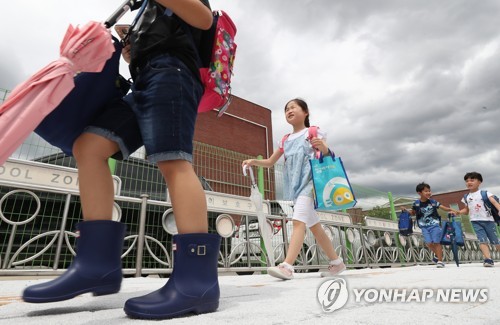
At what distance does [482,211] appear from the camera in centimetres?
539

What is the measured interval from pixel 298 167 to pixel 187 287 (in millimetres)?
2115

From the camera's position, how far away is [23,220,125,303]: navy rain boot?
1080 mm

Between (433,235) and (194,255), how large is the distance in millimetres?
5874

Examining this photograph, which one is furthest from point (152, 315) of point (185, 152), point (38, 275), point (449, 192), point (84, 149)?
point (449, 192)

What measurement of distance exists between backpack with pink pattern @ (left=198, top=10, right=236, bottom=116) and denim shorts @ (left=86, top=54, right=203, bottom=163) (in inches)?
4.6

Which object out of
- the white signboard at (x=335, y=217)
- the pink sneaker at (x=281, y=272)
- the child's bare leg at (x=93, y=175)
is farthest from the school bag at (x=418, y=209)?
the child's bare leg at (x=93, y=175)

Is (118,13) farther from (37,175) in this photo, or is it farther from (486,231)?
(486,231)

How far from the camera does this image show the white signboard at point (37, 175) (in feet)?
10.4

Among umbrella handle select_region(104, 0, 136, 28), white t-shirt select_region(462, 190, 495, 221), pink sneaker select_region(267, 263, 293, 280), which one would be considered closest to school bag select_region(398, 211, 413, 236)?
white t-shirt select_region(462, 190, 495, 221)

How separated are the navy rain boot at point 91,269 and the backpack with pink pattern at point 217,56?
29.4 inches

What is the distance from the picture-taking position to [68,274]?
1.14 m

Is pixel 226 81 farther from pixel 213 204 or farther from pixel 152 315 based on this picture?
pixel 213 204

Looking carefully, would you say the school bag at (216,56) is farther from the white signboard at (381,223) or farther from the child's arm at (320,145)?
the white signboard at (381,223)

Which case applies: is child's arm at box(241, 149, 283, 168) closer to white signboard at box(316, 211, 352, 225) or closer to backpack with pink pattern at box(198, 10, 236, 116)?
backpack with pink pattern at box(198, 10, 236, 116)
